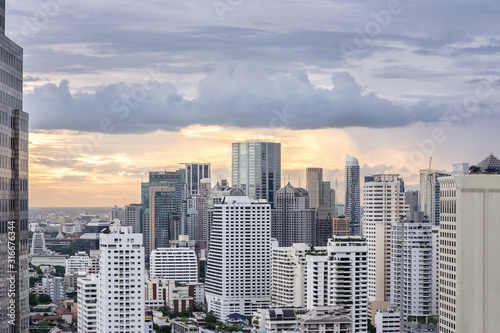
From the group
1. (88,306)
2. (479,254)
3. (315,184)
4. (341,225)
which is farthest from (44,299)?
(479,254)

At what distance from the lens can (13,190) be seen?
12711mm

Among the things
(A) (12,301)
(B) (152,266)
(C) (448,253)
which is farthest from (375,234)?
(A) (12,301)

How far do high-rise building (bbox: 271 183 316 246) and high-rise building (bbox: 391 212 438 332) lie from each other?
21.7 metres

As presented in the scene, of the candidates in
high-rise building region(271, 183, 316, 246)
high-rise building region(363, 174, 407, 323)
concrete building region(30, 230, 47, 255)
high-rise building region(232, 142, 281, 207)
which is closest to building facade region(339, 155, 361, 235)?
high-rise building region(271, 183, 316, 246)

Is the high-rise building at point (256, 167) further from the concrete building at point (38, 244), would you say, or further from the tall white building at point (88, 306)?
the tall white building at point (88, 306)

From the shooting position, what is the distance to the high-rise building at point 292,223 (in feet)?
162

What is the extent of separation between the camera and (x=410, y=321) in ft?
81.5

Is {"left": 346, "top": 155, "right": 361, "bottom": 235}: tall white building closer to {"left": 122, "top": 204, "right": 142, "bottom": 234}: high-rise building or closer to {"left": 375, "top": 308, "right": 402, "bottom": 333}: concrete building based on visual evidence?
{"left": 122, "top": 204, "right": 142, "bottom": 234}: high-rise building

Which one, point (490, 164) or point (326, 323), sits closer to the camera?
point (490, 164)

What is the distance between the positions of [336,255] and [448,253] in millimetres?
7975

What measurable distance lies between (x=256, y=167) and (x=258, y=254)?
13636mm

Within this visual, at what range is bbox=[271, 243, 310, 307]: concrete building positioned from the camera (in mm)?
32156

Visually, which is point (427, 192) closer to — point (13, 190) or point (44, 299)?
point (44, 299)

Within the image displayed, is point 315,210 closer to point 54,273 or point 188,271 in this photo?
point 188,271
